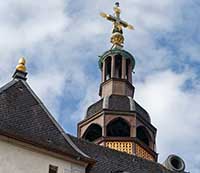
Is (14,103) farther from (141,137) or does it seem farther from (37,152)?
(141,137)

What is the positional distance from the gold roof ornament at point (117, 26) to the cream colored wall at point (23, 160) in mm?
23739

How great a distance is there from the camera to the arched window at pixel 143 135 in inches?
1579

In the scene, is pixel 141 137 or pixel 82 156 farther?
pixel 141 137

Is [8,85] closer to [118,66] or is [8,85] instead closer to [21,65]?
[21,65]

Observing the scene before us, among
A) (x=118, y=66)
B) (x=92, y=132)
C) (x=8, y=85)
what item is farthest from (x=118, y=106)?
(x=8, y=85)

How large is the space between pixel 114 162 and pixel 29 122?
650 centimetres

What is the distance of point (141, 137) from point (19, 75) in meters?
14.0

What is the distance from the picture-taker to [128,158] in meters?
32.3

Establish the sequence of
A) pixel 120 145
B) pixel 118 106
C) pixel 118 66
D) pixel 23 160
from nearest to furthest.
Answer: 1. pixel 23 160
2. pixel 120 145
3. pixel 118 106
4. pixel 118 66

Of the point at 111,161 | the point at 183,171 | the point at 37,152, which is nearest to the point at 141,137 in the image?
the point at 183,171

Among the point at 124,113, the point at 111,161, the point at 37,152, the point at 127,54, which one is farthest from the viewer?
the point at 127,54

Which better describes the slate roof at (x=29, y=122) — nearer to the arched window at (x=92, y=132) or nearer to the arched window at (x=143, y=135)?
the arched window at (x=92, y=132)

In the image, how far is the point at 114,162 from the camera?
30.8 meters

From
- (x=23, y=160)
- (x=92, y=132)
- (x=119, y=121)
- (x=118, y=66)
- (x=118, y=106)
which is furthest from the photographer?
(x=118, y=66)
